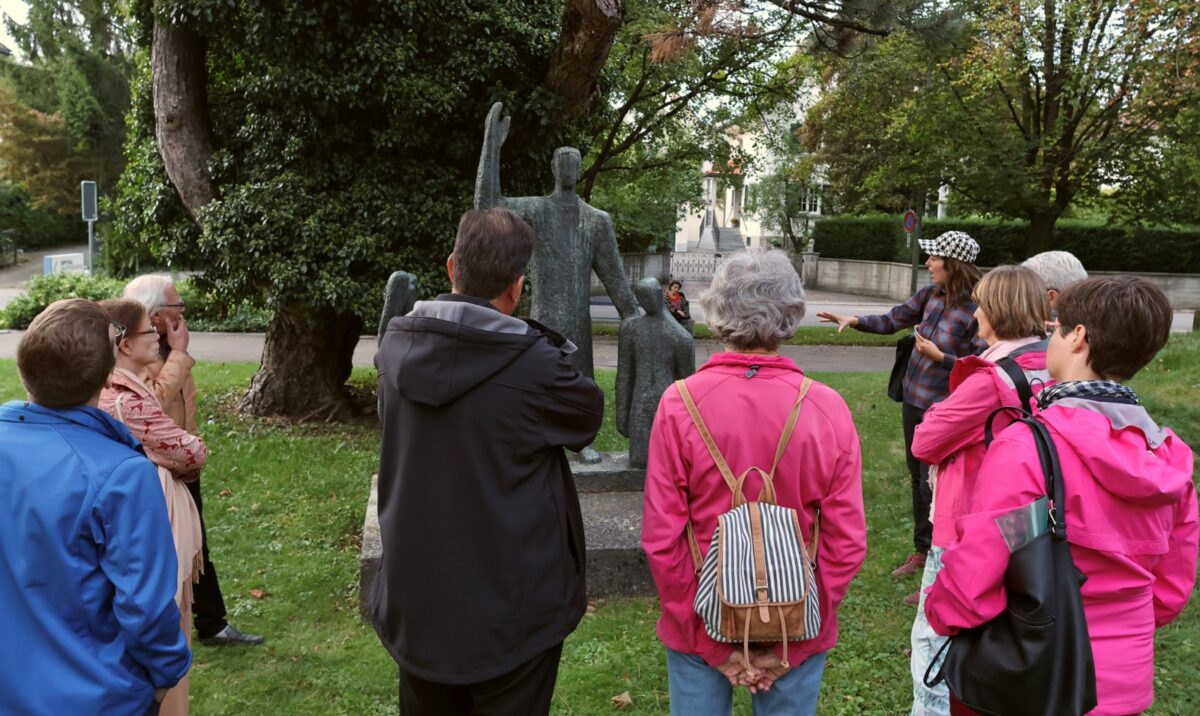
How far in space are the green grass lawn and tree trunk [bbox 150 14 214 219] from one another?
8.55 ft

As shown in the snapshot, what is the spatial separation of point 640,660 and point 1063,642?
2586 mm

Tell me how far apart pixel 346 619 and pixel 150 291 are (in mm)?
2179

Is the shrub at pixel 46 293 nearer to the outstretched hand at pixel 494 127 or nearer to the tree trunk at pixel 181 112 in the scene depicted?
the tree trunk at pixel 181 112

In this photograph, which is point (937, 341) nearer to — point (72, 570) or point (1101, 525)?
point (1101, 525)

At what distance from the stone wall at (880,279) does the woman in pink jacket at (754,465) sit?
24670 mm

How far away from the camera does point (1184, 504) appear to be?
2100mm

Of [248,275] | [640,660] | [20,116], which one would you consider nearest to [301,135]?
[248,275]

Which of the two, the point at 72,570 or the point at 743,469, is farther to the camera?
the point at 743,469

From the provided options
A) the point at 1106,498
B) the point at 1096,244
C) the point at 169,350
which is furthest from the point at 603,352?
the point at 1096,244

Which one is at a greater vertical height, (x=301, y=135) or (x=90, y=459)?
(x=301, y=135)

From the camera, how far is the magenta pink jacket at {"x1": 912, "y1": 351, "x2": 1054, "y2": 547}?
2775 millimetres

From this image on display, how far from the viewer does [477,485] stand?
2055mm

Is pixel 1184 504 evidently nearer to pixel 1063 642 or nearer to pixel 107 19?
pixel 1063 642

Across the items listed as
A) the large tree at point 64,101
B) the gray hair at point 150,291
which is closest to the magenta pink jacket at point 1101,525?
the gray hair at point 150,291
